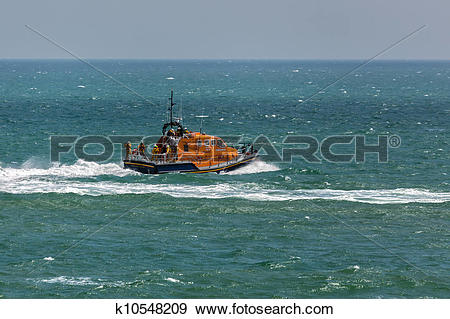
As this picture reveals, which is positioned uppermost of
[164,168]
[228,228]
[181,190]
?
[164,168]

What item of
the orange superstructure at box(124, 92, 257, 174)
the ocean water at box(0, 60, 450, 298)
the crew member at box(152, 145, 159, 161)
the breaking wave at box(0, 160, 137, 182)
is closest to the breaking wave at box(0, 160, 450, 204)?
the breaking wave at box(0, 160, 137, 182)

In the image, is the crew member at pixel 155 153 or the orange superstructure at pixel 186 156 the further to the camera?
the crew member at pixel 155 153

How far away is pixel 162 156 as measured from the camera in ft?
199

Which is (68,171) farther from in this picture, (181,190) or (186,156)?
(181,190)

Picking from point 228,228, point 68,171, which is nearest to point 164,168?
point 68,171

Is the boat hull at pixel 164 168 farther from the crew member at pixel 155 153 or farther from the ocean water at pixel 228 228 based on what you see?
the crew member at pixel 155 153

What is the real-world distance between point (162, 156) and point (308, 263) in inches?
982

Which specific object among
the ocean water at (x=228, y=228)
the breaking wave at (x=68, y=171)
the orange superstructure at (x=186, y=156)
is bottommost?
the ocean water at (x=228, y=228)

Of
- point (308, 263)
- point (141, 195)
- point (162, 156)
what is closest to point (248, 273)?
point (308, 263)

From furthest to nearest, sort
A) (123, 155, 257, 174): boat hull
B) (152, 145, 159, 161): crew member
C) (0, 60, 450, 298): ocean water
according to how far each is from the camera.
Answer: (152, 145, 159, 161): crew member → (123, 155, 257, 174): boat hull → (0, 60, 450, 298): ocean water

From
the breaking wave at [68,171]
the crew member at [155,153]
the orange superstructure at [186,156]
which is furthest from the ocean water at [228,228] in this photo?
the crew member at [155,153]

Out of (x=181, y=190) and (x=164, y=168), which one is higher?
(x=164, y=168)

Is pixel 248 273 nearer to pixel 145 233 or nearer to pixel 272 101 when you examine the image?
pixel 145 233

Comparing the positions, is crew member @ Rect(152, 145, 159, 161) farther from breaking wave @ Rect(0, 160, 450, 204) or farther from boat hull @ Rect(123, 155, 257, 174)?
breaking wave @ Rect(0, 160, 450, 204)
